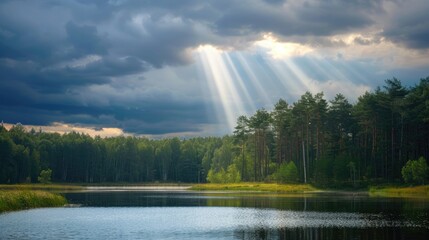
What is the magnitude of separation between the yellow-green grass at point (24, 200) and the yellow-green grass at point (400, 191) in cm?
6126

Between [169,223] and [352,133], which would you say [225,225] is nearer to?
[169,223]

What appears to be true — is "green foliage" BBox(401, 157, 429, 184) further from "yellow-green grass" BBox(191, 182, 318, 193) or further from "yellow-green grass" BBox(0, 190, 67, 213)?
"yellow-green grass" BBox(0, 190, 67, 213)

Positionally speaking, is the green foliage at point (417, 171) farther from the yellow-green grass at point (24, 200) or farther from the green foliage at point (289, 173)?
the yellow-green grass at point (24, 200)

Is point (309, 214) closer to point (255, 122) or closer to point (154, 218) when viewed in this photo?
point (154, 218)

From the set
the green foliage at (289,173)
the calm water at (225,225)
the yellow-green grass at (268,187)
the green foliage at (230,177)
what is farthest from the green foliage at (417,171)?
the green foliage at (230,177)

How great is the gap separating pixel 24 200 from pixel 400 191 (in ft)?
238

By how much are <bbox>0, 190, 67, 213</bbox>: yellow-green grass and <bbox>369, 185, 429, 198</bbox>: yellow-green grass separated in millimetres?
61257

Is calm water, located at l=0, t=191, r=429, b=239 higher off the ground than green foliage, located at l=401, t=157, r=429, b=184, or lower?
lower

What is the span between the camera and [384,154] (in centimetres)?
13138

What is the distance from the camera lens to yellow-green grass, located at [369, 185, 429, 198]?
99.9 m

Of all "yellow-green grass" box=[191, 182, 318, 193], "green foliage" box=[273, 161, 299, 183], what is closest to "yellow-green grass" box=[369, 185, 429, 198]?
"yellow-green grass" box=[191, 182, 318, 193]

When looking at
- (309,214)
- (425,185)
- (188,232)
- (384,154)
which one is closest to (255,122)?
(384,154)

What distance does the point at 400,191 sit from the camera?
10600cm

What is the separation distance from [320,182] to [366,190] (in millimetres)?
15008
